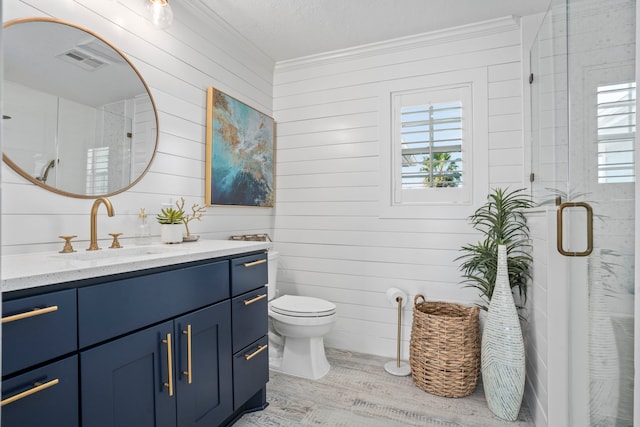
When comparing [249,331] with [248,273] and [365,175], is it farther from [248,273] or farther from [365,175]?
[365,175]

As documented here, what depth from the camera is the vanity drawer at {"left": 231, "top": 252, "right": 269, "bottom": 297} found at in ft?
6.15

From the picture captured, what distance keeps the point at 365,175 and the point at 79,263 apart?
208 cm

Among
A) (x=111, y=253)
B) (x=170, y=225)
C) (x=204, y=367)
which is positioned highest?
(x=170, y=225)

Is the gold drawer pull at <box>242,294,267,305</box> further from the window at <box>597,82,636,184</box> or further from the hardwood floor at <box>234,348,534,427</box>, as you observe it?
the window at <box>597,82,636,184</box>

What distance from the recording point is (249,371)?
6.44ft

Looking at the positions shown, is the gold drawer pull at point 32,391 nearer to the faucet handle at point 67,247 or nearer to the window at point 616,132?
the faucet handle at point 67,247

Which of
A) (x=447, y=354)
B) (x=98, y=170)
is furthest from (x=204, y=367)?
(x=447, y=354)

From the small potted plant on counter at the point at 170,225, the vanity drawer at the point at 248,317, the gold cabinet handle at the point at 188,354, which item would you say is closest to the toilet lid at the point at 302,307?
the vanity drawer at the point at 248,317

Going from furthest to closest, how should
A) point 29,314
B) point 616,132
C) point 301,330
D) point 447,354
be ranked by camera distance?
point 301,330 → point 447,354 → point 616,132 → point 29,314

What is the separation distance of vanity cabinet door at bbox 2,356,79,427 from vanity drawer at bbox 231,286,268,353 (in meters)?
0.77

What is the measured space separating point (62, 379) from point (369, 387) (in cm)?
175

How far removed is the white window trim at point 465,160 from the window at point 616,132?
1.26m

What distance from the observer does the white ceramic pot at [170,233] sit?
6.51 feet

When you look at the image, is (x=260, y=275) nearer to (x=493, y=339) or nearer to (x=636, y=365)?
(x=493, y=339)
